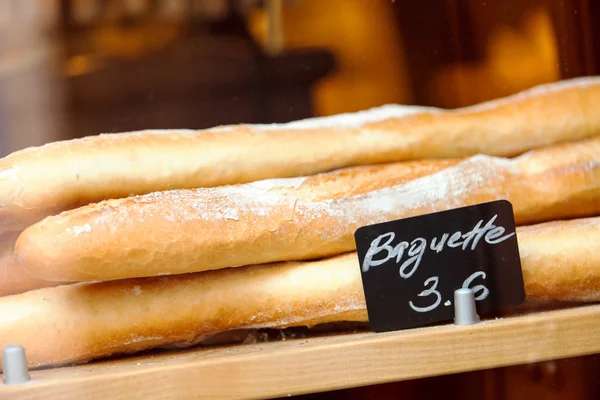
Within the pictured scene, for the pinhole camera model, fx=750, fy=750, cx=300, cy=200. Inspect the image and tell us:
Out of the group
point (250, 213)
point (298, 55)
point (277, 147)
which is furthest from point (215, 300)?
point (298, 55)

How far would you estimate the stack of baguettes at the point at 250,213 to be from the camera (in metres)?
0.85

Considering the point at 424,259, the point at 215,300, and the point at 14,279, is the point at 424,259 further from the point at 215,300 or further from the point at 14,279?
the point at 14,279

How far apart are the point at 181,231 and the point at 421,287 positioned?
286 mm

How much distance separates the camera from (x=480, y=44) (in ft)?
3.75

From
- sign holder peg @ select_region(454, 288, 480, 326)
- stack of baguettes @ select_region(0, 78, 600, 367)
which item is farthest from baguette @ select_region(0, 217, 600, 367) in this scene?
sign holder peg @ select_region(454, 288, 480, 326)

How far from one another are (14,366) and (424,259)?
0.46 meters

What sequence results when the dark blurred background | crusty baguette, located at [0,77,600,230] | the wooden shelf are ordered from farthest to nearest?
the dark blurred background
crusty baguette, located at [0,77,600,230]
the wooden shelf

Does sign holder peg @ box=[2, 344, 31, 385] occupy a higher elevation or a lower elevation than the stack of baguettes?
lower

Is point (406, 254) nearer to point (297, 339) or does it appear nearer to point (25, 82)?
point (297, 339)

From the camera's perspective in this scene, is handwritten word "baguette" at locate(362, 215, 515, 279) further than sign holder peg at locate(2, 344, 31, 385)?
Yes

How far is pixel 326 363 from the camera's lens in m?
0.79

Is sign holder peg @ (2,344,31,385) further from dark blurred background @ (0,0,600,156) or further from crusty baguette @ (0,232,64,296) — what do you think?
dark blurred background @ (0,0,600,156)

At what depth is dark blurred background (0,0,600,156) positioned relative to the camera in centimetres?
99

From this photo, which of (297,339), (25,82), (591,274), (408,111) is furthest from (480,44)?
(25,82)
